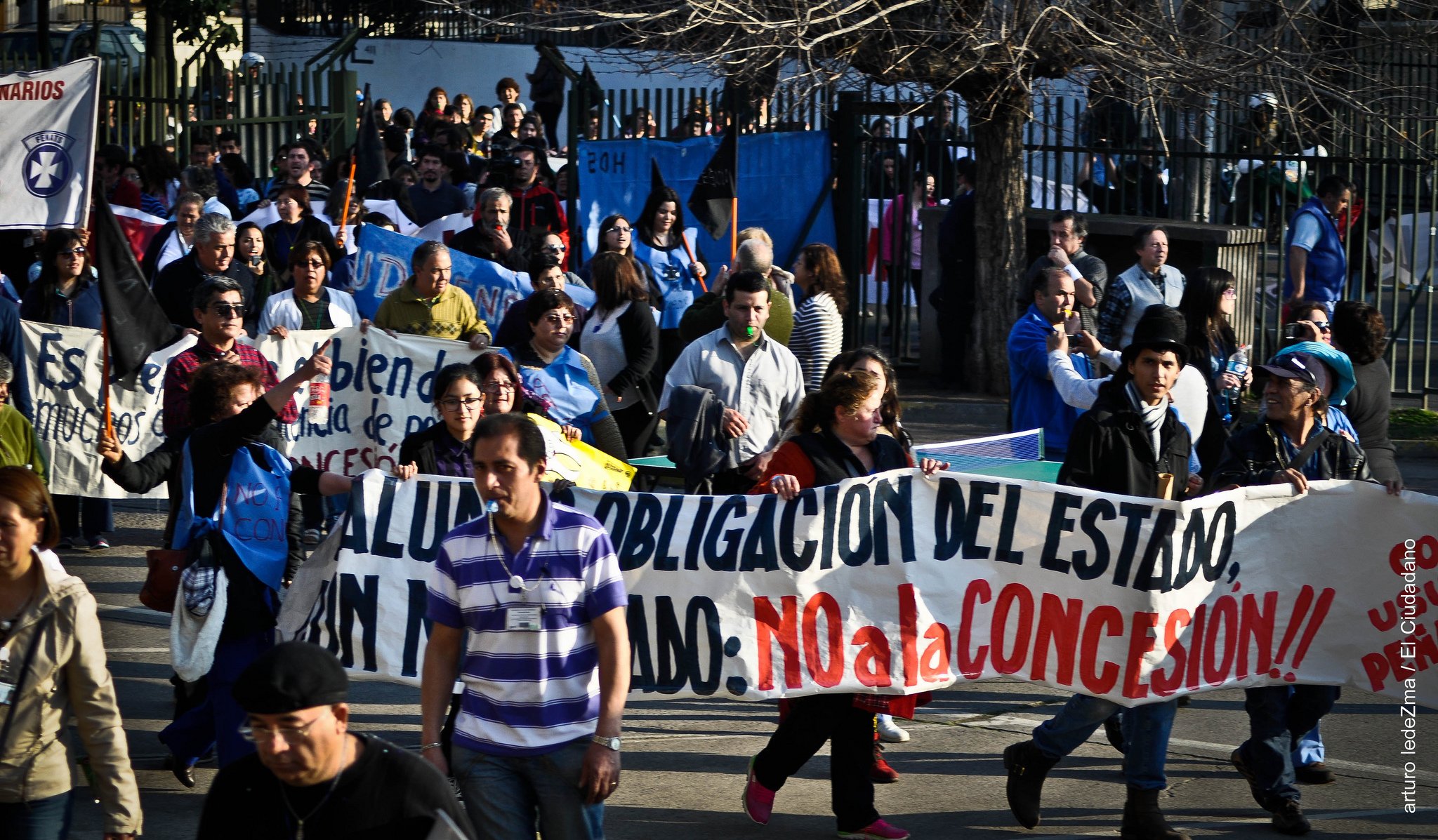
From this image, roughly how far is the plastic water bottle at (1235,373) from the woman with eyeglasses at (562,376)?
292 centimetres

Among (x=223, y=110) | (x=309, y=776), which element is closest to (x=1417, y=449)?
(x=309, y=776)

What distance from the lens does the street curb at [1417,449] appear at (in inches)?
524

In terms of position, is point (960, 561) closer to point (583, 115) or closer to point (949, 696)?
point (949, 696)

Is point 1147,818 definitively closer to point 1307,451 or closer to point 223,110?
point 1307,451

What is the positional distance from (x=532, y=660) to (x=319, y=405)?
535 cm

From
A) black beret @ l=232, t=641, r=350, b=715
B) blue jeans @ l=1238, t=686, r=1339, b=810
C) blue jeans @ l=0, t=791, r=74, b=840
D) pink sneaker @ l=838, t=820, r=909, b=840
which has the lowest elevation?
pink sneaker @ l=838, t=820, r=909, b=840

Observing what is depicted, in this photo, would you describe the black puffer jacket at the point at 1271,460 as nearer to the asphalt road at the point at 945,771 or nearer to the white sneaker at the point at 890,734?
the asphalt road at the point at 945,771

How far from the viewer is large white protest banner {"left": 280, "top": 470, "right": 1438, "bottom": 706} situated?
235 inches

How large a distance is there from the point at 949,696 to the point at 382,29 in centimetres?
2540

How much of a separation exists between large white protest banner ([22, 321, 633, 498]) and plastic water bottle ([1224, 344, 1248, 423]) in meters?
3.75

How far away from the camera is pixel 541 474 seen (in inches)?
178

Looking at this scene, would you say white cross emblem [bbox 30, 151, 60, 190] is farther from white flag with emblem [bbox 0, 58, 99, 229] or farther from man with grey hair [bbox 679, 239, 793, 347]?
man with grey hair [bbox 679, 239, 793, 347]

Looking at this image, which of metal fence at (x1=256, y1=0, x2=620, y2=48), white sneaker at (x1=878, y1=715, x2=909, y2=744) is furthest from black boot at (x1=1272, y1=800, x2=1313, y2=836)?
metal fence at (x1=256, y1=0, x2=620, y2=48)

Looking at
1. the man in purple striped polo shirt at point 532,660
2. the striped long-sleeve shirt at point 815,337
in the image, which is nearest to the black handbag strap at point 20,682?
the man in purple striped polo shirt at point 532,660
